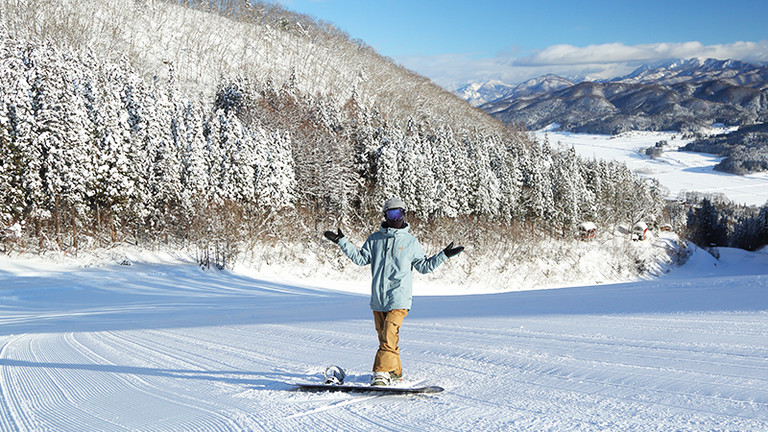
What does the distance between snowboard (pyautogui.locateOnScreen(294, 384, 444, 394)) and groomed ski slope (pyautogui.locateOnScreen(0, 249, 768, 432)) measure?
0.06 metres

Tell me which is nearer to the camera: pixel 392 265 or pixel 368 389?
pixel 368 389

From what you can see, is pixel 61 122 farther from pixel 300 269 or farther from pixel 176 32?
pixel 176 32

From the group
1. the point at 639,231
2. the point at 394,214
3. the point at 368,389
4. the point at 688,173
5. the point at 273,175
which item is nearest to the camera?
the point at 368,389

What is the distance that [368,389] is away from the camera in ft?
13.3

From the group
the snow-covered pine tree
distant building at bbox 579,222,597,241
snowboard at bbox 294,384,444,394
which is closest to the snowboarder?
snowboard at bbox 294,384,444,394

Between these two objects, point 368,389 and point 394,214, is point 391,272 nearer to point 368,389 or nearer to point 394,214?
point 394,214

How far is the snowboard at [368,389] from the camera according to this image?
157 inches

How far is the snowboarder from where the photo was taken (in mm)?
4238

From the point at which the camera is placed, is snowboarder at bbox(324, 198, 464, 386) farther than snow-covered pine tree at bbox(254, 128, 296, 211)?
No

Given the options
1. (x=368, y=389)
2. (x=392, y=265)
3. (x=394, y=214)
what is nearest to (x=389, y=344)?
(x=368, y=389)

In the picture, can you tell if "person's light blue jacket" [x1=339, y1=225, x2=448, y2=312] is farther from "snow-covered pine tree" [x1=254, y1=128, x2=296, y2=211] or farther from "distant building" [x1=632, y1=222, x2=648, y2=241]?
"distant building" [x1=632, y1=222, x2=648, y2=241]

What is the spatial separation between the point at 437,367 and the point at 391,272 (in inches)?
54.0

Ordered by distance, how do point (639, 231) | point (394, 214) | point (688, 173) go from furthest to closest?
1. point (688, 173)
2. point (639, 231)
3. point (394, 214)

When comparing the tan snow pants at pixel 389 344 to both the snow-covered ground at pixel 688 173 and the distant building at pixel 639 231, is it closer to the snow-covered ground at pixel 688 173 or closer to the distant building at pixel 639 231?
the distant building at pixel 639 231
